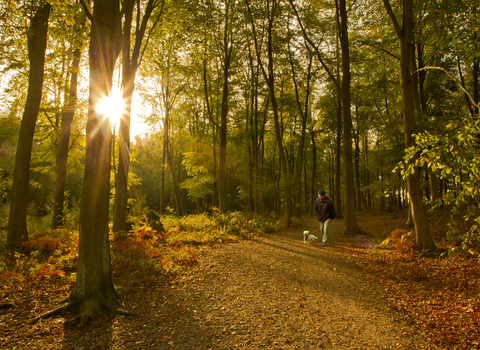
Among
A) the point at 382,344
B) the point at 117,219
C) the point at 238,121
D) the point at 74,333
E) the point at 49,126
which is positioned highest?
the point at 238,121

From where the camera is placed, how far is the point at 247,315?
4.30 metres

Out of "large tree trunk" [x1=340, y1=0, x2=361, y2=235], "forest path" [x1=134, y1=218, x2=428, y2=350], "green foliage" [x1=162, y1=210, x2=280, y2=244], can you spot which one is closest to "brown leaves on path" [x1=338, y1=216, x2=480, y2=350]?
"forest path" [x1=134, y1=218, x2=428, y2=350]

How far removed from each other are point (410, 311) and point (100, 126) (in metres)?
5.93

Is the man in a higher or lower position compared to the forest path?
higher

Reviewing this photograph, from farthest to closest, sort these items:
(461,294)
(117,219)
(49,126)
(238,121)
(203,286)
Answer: (238,121), (49,126), (117,219), (203,286), (461,294)

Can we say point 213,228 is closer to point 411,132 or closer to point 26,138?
point 26,138

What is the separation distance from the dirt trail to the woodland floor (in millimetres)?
13

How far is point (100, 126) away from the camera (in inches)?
176

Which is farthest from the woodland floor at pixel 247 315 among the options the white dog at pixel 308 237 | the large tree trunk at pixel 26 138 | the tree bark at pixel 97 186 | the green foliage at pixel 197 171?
the green foliage at pixel 197 171

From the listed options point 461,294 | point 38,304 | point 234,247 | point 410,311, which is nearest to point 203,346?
point 38,304

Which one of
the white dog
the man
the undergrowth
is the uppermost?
the man

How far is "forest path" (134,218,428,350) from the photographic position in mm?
3578

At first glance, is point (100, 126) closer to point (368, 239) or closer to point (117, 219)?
point (117, 219)

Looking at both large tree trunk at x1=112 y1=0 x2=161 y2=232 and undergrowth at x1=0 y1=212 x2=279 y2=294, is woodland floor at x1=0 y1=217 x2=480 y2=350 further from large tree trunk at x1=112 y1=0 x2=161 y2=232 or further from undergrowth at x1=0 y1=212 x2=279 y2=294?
large tree trunk at x1=112 y1=0 x2=161 y2=232
